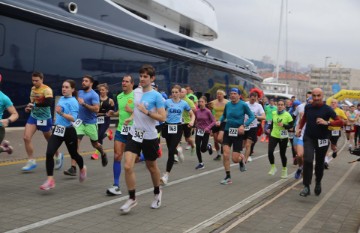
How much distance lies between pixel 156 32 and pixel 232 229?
43.3ft

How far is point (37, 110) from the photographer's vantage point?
28.0 ft

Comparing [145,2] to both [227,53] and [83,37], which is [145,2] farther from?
[227,53]

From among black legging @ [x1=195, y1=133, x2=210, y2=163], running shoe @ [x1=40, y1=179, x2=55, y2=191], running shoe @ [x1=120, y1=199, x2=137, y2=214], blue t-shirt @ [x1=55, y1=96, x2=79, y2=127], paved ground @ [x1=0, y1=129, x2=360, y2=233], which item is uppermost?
blue t-shirt @ [x1=55, y1=96, x2=79, y2=127]

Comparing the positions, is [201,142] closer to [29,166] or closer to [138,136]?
[29,166]

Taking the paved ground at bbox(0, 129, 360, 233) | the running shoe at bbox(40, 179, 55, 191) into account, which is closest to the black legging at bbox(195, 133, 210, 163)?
the paved ground at bbox(0, 129, 360, 233)

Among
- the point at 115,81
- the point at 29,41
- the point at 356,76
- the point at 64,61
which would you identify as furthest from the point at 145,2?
the point at 356,76

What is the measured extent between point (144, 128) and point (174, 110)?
317 cm

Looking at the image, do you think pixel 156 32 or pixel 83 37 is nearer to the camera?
pixel 83 37

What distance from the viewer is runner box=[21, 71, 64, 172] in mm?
8328

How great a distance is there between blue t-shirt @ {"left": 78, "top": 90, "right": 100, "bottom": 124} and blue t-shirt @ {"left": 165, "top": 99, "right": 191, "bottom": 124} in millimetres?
1385

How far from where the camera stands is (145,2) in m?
19.0

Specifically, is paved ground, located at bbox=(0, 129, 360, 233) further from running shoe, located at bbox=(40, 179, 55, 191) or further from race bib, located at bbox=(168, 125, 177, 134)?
race bib, located at bbox=(168, 125, 177, 134)

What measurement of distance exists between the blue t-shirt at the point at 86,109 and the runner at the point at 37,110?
60cm

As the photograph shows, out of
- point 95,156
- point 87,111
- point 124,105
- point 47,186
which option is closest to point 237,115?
point 124,105
